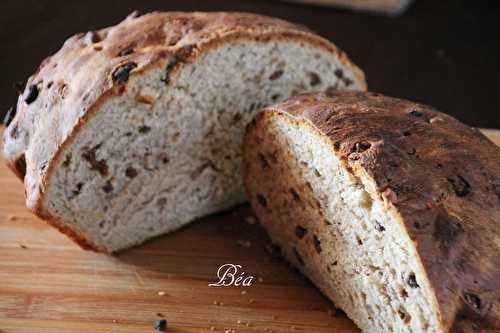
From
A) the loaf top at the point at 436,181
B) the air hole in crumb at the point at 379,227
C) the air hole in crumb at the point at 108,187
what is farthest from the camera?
the air hole in crumb at the point at 108,187

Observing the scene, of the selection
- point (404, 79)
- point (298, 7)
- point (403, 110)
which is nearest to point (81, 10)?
point (298, 7)

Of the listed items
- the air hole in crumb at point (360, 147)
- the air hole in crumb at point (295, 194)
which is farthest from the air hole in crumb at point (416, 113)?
the air hole in crumb at point (295, 194)

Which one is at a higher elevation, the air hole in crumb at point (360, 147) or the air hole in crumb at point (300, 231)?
the air hole in crumb at point (360, 147)

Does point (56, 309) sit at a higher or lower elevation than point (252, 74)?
lower

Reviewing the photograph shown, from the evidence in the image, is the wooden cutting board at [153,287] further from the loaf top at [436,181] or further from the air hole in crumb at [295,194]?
the loaf top at [436,181]

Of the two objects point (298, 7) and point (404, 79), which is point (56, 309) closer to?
point (404, 79)

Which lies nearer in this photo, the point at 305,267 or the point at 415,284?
the point at 415,284
